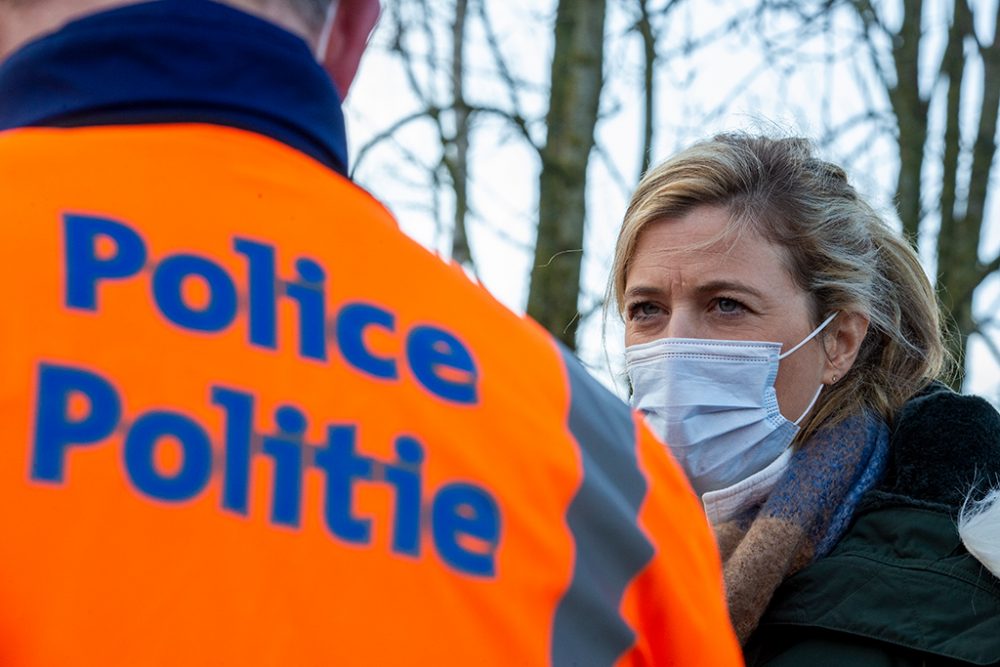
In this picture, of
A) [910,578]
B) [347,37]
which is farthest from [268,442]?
[910,578]

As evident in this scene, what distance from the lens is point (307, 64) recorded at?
1145mm

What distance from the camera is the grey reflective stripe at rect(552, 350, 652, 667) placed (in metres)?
1.17

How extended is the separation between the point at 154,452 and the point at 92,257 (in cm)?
17

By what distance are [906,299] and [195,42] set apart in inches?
83.7

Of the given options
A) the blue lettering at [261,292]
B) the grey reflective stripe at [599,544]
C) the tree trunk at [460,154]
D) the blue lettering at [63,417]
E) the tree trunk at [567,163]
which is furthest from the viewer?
the tree trunk at [460,154]

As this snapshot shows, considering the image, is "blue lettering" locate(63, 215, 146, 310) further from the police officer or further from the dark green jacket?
the dark green jacket

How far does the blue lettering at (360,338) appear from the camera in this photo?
110 centimetres

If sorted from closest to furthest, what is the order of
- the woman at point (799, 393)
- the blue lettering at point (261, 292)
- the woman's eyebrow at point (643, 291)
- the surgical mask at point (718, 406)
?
1. the blue lettering at point (261, 292)
2. the woman at point (799, 393)
3. the surgical mask at point (718, 406)
4. the woman's eyebrow at point (643, 291)

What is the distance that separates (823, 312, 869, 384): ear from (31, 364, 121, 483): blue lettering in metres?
2.02

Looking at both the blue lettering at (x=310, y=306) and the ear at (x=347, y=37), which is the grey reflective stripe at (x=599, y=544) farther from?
the ear at (x=347, y=37)

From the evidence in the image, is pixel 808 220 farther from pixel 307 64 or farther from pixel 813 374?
pixel 307 64

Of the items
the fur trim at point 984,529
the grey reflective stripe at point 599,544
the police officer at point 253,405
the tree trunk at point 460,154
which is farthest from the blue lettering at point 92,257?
the tree trunk at point 460,154

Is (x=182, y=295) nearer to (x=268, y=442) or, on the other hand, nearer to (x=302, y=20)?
(x=268, y=442)

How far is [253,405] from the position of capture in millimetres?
1040
